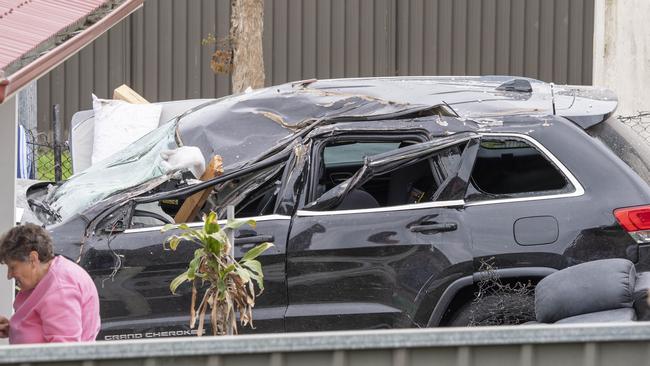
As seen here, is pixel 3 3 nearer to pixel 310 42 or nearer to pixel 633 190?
pixel 633 190

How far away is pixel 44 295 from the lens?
5.93 meters

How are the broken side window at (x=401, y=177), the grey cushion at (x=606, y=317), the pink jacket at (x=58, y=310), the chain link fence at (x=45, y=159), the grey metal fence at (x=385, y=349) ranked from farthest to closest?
the chain link fence at (x=45, y=159)
the broken side window at (x=401, y=177)
the grey cushion at (x=606, y=317)
the pink jacket at (x=58, y=310)
the grey metal fence at (x=385, y=349)

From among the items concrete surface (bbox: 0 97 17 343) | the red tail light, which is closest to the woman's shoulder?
concrete surface (bbox: 0 97 17 343)

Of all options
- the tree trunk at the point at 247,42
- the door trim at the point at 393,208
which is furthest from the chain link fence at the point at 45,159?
the door trim at the point at 393,208

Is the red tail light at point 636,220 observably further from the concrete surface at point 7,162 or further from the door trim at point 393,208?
the concrete surface at point 7,162

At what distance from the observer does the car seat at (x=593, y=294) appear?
637cm

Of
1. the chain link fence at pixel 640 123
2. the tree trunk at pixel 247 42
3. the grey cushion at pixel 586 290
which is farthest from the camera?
the tree trunk at pixel 247 42

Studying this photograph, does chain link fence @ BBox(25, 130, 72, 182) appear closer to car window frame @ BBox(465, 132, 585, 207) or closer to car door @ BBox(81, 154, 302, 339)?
car door @ BBox(81, 154, 302, 339)

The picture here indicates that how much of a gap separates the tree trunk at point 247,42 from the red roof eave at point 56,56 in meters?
8.38

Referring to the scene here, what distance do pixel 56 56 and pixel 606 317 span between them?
2819 millimetres

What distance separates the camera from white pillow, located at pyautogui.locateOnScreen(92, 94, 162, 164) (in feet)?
39.6

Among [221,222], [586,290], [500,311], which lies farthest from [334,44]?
[586,290]

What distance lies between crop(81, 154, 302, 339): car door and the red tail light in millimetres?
1854

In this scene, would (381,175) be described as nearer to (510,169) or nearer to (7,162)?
(510,169)
